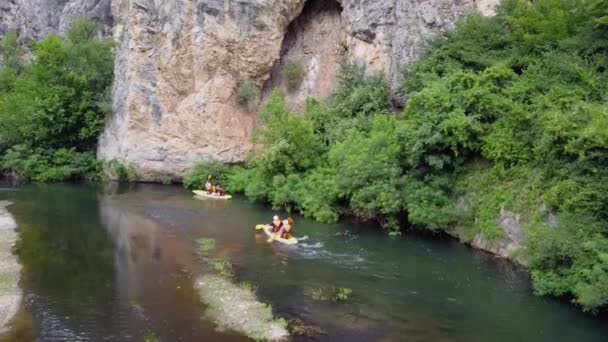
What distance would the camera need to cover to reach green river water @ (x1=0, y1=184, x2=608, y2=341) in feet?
48.1

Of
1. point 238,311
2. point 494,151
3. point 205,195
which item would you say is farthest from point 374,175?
point 205,195

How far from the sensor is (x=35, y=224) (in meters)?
26.7

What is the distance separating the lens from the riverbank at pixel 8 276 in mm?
15317

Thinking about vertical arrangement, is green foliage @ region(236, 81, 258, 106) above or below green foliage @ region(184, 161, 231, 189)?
above

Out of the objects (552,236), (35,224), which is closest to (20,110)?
(35,224)

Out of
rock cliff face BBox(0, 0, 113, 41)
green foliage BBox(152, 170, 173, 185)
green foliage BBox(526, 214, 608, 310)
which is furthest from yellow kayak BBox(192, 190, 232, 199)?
rock cliff face BBox(0, 0, 113, 41)

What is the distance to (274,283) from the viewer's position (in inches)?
717

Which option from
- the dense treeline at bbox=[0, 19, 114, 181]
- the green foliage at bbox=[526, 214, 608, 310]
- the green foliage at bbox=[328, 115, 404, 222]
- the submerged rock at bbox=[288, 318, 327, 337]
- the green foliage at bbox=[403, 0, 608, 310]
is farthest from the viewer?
the dense treeline at bbox=[0, 19, 114, 181]

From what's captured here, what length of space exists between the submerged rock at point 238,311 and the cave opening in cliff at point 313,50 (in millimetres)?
26277

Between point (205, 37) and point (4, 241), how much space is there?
2313cm

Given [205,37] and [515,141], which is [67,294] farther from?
[205,37]

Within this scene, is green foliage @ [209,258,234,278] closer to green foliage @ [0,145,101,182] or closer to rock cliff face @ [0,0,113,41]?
green foliage @ [0,145,101,182]

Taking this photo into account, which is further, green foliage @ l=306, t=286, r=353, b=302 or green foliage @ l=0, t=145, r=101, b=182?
green foliage @ l=0, t=145, r=101, b=182

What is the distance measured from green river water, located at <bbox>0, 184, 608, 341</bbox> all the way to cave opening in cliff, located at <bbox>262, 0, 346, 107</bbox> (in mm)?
17022
